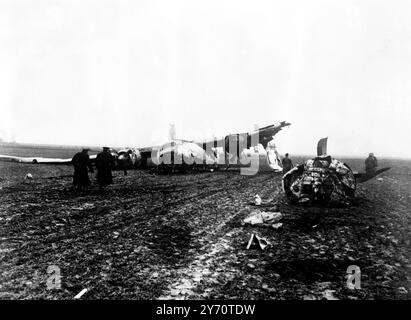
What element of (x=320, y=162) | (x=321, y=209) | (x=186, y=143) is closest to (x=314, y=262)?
(x=321, y=209)

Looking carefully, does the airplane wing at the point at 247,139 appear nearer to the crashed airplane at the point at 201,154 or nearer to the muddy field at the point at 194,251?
the crashed airplane at the point at 201,154

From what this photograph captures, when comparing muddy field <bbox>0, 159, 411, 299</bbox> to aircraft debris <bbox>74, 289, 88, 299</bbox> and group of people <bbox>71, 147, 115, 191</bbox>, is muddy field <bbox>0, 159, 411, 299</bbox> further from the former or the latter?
group of people <bbox>71, 147, 115, 191</bbox>

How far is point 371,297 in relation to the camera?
430 centimetres

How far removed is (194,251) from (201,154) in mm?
19648

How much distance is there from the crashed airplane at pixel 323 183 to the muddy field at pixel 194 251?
0.52 metres

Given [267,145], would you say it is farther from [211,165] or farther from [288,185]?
[288,185]

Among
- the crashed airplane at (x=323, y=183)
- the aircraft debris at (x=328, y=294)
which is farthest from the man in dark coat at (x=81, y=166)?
the aircraft debris at (x=328, y=294)

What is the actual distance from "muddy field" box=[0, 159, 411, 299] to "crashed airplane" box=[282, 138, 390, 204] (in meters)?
0.52

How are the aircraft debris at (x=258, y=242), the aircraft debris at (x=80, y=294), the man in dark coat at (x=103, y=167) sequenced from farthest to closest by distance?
the man in dark coat at (x=103, y=167), the aircraft debris at (x=258, y=242), the aircraft debris at (x=80, y=294)

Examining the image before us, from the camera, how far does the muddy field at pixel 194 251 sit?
446cm

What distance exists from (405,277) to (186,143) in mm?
20268

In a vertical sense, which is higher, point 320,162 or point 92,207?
point 320,162

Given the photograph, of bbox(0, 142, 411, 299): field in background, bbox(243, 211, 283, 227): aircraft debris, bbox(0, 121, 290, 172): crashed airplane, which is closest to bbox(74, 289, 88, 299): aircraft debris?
bbox(0, 142, 411, 299): field in background

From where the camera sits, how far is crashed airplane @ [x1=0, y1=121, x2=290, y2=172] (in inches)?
925
